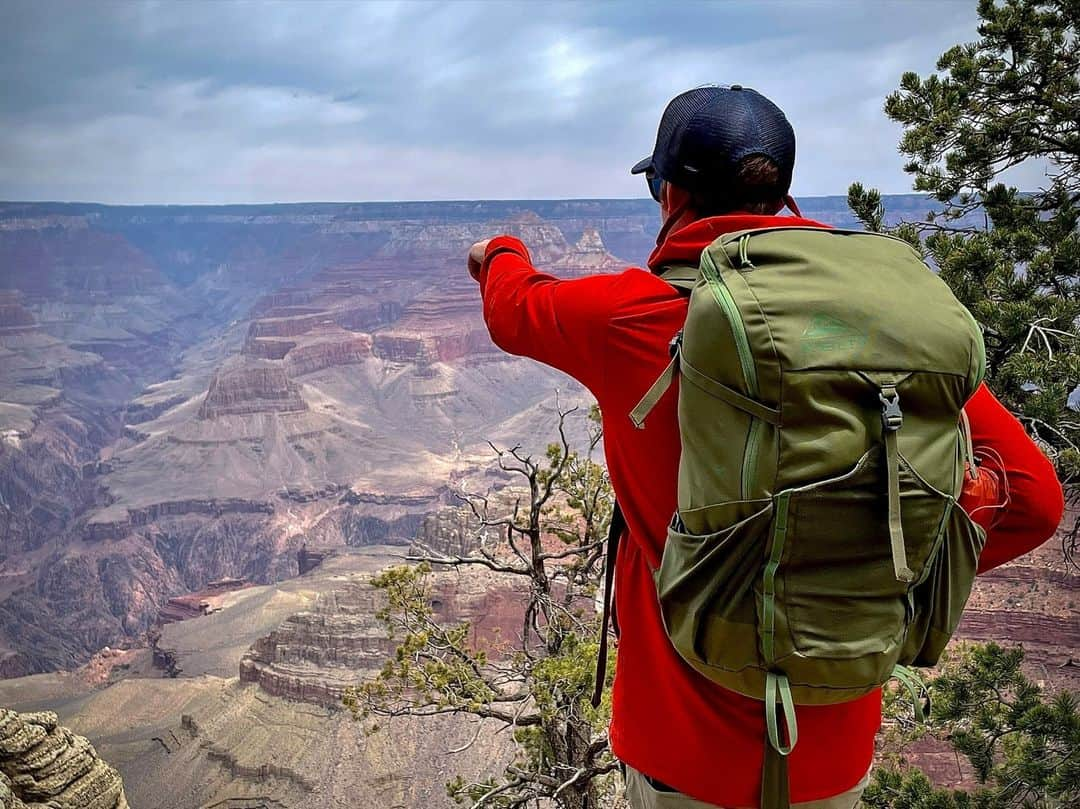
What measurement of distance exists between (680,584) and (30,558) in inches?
3509

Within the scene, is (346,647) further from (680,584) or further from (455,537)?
(680,584)

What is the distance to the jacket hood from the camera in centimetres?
145

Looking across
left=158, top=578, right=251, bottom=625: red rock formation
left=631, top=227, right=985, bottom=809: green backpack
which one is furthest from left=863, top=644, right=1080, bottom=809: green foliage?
left=158, top=578, right=251, bottom=625: red rock formation

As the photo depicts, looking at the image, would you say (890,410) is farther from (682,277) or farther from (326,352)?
(326,352)

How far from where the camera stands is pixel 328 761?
27.8 m

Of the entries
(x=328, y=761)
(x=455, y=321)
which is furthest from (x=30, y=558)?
(x=328, y=761)

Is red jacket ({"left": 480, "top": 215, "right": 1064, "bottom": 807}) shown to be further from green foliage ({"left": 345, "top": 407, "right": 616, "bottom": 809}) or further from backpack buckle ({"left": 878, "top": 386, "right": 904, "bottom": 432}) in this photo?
green foliage ({"left": 345, "top": 407, "right": 616, "bottom": 809})

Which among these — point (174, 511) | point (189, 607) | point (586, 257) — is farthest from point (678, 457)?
point (586, 257)

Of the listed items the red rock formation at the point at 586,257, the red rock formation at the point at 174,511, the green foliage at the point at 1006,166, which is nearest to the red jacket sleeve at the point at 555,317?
the green foliage at the point at 1006,166

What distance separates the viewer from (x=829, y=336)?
1.22m

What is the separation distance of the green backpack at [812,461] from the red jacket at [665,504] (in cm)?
9

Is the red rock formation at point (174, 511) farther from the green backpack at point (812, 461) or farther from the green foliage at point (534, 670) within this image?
the green backpack at point (812, 461)

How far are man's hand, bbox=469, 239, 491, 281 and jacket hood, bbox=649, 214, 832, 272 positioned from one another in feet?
1.46

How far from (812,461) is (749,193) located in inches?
21.2
